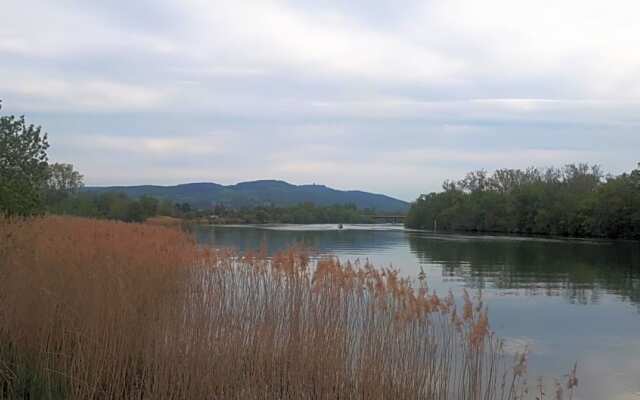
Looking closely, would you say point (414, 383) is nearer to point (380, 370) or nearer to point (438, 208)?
point (380, 370)

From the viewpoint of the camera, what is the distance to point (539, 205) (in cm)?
8400

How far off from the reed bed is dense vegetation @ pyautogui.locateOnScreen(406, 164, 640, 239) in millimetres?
60774

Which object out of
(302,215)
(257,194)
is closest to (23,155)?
(302,215)

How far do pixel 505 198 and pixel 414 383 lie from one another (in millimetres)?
92552

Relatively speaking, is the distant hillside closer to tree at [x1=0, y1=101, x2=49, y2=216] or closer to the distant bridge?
the distant bridge

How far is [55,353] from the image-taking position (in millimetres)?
6555

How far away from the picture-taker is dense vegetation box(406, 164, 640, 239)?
214ft

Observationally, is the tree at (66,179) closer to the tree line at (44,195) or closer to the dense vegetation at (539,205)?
the tree line at (44,195)

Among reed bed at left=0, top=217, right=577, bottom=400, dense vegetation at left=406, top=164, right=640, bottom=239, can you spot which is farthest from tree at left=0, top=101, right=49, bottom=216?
dense vegetation at left=406, top=164, right=640, bottom=239

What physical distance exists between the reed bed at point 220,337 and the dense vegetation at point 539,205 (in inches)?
2393

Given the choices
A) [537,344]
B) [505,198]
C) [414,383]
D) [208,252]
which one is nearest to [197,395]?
[414,383]

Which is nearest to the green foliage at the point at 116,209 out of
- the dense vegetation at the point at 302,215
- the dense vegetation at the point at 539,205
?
the dense vegetation at the point at 302,215

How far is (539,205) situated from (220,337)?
82624mm

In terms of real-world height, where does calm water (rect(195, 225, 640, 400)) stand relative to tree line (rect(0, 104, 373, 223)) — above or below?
below
